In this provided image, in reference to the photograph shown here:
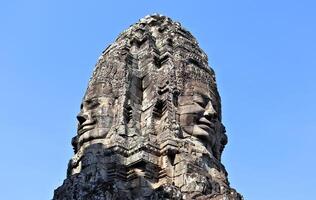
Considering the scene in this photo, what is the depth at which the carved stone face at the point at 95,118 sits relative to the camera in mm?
16031

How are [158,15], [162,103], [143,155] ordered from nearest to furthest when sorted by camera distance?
1. [143,155]
2. [162,103]
3. [158,15]

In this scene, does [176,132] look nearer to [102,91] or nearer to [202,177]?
[202,177]

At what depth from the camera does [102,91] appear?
56.0ft

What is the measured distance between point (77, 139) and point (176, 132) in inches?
123

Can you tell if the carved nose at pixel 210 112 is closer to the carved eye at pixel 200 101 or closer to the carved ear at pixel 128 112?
the carved eye at pixel 200 101

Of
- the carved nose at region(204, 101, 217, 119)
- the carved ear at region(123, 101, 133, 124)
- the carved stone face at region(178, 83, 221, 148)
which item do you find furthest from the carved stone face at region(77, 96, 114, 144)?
the carved nose at region(204, 101, 217, 119)

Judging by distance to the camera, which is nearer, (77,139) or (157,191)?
(157,191)

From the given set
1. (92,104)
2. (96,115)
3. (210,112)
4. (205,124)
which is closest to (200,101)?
(210,112)

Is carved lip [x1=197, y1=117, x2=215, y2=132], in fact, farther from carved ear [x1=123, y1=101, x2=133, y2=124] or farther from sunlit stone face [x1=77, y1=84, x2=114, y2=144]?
sunlit stone face [x1=77, y1=84, x2=114, y2=144]

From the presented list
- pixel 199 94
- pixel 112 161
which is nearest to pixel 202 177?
pixel 112 161

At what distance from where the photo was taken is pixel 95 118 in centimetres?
1636

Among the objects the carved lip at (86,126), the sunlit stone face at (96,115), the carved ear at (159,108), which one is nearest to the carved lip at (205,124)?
the carved ear at (159,108)

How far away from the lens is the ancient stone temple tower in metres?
14.1

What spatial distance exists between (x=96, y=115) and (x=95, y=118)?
0.30ft
